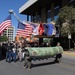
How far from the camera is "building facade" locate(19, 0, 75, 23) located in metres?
52.4

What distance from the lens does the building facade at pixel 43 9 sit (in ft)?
172

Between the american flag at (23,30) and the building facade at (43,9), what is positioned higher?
the building facade at (43,9)

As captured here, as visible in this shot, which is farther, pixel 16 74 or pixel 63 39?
pixel 63 39

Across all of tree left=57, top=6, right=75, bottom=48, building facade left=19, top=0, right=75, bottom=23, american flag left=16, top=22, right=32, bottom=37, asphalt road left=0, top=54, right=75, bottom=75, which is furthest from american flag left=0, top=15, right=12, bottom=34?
building facade left=19, top=0, right=75, bottom=23

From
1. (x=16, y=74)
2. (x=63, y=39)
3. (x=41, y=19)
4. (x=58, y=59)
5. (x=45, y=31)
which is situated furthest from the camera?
(x=41, y=19)

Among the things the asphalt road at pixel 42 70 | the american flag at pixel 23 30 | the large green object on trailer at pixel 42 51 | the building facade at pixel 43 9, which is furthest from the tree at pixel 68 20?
the asphalt road at pixel 42 70

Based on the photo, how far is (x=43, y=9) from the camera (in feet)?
200

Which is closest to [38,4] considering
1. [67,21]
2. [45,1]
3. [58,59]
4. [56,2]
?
[45,1]

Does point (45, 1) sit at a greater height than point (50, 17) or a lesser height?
greater

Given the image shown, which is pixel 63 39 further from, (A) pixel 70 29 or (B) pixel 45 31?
(A) pixel 70 29

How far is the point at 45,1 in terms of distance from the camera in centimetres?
5606

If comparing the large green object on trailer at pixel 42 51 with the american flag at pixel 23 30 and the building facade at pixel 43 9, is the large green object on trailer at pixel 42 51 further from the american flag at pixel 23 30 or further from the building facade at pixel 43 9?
the building facade at pixel 43 9

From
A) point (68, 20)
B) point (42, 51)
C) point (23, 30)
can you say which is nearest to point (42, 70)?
point (42, 51)

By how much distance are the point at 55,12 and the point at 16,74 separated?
41833 millimetres
